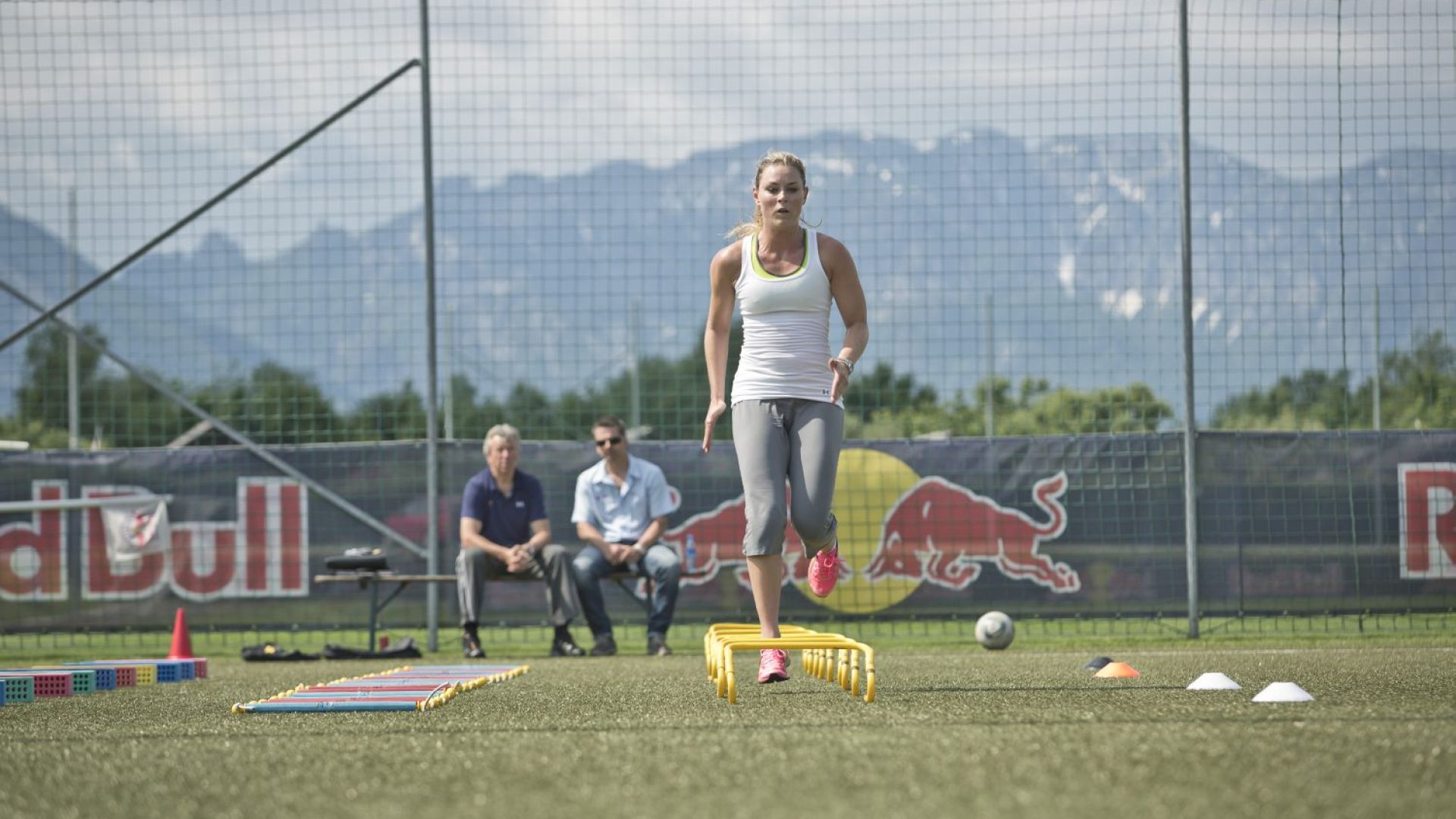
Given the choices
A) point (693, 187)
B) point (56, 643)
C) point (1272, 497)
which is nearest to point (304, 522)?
point (56, 643)

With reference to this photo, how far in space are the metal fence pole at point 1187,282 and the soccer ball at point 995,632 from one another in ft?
5.07

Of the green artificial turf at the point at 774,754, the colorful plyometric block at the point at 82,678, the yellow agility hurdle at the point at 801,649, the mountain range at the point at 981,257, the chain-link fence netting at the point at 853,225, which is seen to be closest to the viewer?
the green artificial turf at the point at 774,754

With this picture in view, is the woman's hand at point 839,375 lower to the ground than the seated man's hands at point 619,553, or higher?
higher

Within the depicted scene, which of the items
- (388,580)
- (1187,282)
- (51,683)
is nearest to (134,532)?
(388,580)

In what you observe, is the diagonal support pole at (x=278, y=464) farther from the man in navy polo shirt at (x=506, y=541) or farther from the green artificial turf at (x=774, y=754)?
the green artificial turf at (x=774, y=754)

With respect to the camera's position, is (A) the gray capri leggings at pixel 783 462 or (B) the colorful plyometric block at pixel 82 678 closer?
(A) the gray capri leggings at pixel 783 462

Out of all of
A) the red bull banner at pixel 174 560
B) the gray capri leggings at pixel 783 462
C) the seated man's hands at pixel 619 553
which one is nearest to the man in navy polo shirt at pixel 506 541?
the seated man's hands at pixel 619 553

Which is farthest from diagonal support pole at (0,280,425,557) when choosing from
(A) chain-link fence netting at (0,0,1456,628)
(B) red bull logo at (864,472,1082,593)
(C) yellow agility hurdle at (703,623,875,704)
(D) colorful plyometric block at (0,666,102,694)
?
(C) yellow agility hurdle at (703,623,875,704)

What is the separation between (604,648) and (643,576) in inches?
21.6

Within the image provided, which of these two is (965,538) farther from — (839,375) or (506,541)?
(839,375)

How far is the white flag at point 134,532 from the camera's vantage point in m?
9.77

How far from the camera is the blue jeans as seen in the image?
9.00 m

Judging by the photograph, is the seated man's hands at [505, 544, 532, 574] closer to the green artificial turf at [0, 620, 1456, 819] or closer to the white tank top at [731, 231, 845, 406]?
the green artificial turf at [0, 620, 1456, 819]

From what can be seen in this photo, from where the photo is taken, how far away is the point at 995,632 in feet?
27.9
